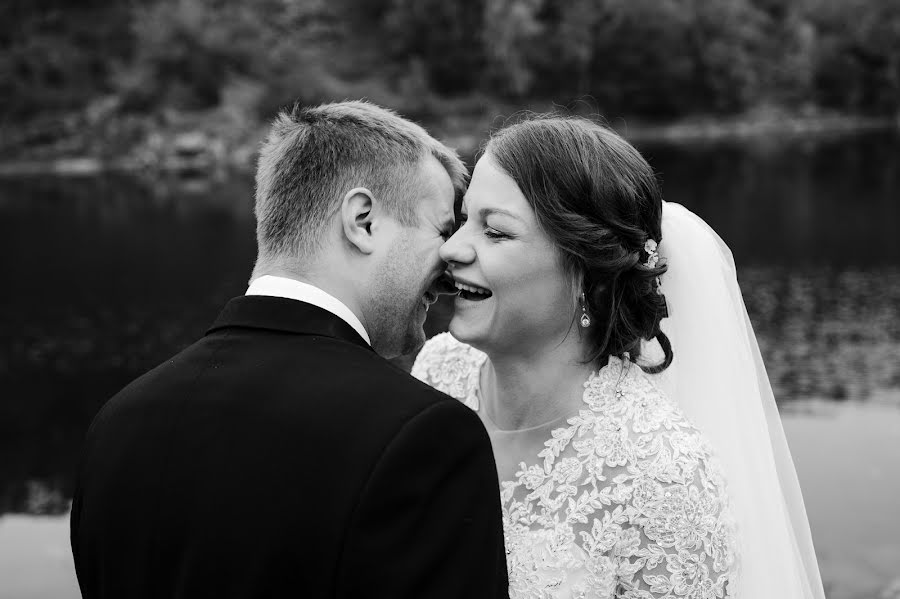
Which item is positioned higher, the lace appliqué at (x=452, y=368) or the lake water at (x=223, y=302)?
the lace appliqué at (x=452, y=368)

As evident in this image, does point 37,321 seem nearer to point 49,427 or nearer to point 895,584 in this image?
point 49,427

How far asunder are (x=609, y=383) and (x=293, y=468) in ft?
4.56

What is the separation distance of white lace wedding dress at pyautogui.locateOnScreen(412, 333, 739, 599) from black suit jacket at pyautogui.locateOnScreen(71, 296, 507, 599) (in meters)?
0.85

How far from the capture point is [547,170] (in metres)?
2.83

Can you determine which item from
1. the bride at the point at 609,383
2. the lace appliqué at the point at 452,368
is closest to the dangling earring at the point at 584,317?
the bride at the point at 609,383

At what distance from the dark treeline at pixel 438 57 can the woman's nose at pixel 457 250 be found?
5807 cm

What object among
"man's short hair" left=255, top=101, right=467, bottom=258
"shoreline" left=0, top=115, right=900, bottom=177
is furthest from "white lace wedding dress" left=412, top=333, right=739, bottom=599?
"shoreline" left=0, top=115, right=900, bottom=177

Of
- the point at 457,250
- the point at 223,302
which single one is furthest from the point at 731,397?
the point at 223,302

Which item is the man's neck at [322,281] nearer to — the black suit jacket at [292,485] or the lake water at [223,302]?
the black suit jacket at [292,485]

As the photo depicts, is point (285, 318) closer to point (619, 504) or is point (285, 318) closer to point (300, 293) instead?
point (300, 293)

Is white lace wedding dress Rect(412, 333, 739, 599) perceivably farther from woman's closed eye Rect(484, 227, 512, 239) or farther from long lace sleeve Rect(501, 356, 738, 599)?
woman's closed eye Rect(484, 227, 512, 239)

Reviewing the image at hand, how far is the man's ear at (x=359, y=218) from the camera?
2.25 m

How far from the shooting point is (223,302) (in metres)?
21.2

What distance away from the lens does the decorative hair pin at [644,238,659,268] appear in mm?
3012
